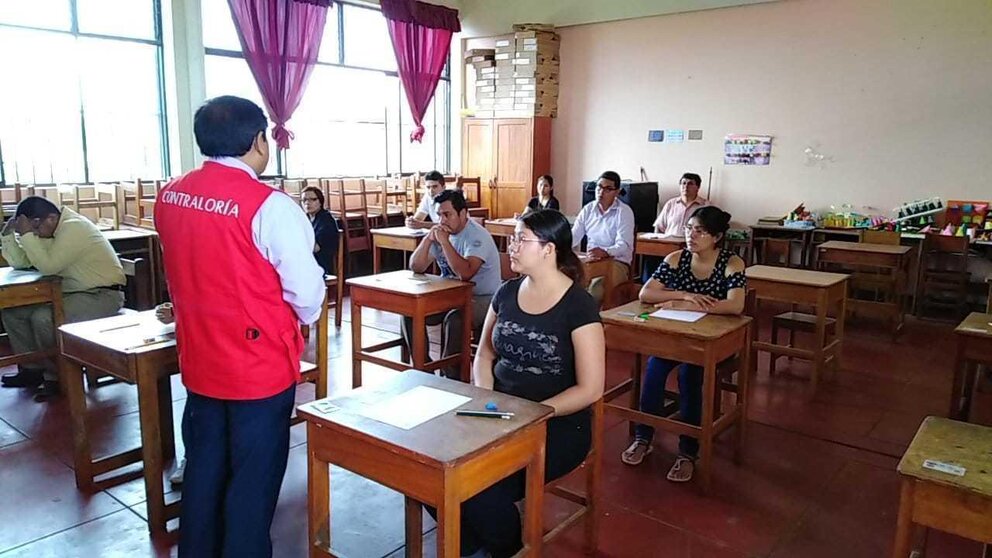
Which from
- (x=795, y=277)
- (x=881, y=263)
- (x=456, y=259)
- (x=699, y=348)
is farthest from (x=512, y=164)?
(x=699, y=348)

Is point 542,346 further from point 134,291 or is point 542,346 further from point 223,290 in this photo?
point 134,291

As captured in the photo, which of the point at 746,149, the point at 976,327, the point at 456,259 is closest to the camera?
the point at 976,327

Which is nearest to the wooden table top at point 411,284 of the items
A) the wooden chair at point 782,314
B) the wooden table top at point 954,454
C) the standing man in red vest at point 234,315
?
the standing man in red vest at point 234,315

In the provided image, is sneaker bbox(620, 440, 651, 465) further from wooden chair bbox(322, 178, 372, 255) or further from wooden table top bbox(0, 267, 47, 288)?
wooden chair bbox(322, 178, 372, 255)

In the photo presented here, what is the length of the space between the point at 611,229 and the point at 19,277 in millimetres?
3818

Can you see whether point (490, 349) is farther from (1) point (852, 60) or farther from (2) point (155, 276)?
(1) point (852, 60)

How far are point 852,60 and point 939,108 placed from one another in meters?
0.91

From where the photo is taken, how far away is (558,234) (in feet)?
7.72

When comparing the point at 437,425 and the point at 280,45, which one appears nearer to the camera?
the point at 437,425

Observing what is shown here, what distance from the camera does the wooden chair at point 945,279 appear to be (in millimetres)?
6125

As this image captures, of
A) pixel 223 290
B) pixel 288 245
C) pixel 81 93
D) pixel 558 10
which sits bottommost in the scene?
pixel 223 290

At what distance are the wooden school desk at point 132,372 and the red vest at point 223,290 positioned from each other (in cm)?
58

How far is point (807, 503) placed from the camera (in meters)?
2.93

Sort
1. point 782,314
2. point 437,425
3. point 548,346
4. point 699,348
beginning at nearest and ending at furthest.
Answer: point 437,425
point 548,346
point 699,348
point 782,314
